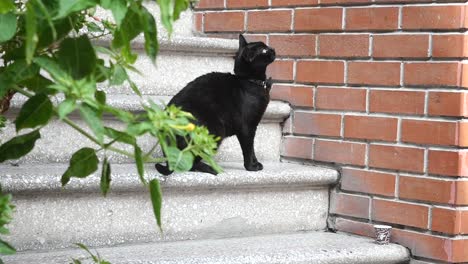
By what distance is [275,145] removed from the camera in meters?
2.58

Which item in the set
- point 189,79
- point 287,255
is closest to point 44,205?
point 287,255

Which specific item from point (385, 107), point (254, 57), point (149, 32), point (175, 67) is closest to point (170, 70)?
point (175, 67)

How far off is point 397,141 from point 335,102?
0.25 m

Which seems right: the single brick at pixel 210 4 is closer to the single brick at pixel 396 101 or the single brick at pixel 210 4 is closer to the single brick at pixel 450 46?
the single brick at pixel 396 101

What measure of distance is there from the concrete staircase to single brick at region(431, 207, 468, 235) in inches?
5.2

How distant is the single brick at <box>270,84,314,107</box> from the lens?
8.29 ft

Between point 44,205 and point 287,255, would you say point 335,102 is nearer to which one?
point 287,255

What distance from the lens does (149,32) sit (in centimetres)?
101

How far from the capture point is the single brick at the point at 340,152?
2.38 m

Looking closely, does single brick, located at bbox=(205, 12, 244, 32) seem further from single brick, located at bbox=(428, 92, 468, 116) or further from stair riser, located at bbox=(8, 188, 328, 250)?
single brick, located at bbox=(428, 92, 468, 116)

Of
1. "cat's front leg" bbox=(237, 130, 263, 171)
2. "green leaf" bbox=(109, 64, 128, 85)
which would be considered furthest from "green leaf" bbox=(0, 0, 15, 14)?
"cat's front leg" bbox=(237, 130, 263, 171)

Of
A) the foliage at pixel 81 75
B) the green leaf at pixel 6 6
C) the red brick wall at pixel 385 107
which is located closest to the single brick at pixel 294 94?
the red brick wall at pixel 385 107

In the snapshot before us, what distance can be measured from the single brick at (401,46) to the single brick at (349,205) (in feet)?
1.35

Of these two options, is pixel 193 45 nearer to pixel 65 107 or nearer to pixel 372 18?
pixel 372 18
